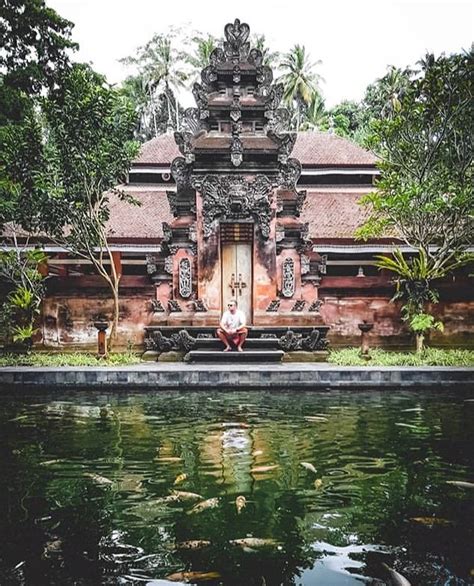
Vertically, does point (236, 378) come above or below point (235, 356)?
below

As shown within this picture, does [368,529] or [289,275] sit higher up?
[289,275]

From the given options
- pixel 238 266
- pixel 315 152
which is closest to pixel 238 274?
pixel 238 266

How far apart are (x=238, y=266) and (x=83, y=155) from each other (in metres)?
5.13

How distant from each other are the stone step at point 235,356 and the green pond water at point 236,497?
4483 mm

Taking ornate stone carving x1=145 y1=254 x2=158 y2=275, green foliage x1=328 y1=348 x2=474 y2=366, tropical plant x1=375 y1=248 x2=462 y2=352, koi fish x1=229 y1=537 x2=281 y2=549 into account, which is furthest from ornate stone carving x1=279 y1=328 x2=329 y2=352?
koi fish x1=229 y1=537 x2=281 y2=549

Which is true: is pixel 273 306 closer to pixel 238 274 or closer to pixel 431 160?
pixel 238 274

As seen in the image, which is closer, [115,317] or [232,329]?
[232,329]

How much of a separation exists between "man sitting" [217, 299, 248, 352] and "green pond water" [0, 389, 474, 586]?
15.5 ft

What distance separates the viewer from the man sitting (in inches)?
560

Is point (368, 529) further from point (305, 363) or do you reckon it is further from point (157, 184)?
point (157, 184)

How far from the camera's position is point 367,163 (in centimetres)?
2184

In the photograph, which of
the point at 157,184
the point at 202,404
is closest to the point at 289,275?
the point at 202,404

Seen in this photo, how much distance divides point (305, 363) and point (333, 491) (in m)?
8.96

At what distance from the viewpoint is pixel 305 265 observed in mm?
16172
